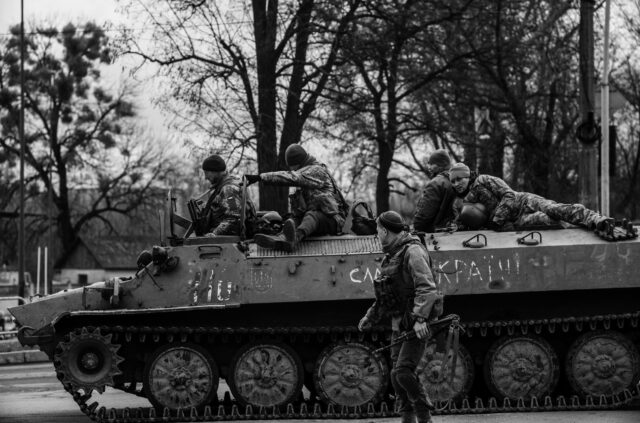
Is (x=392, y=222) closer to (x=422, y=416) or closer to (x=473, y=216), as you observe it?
(x=422, y=416)

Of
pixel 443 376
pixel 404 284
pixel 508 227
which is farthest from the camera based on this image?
pixel 508 227

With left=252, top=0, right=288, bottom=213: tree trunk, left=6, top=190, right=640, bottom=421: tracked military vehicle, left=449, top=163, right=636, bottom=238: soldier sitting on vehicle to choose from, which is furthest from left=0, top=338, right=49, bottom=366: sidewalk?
left=449, top=163, right=636, bottom=238: soldier sitting on vehicle

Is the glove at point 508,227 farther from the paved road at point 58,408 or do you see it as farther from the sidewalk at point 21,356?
the sidewalk at point 21,356

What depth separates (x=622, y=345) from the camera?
43.0 feet

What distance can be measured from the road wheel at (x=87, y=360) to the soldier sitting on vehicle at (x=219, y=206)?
76.9 inches

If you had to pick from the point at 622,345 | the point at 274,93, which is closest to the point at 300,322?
the point at 622,345

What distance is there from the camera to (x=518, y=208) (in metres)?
13.8

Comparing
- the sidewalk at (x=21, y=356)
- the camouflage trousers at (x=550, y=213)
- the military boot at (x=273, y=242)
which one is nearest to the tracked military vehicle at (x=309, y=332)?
the military boot at (x=273, y=242)

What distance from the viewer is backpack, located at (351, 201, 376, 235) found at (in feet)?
46.1

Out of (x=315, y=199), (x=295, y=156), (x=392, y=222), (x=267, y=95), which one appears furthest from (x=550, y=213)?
(x=267, y=95)

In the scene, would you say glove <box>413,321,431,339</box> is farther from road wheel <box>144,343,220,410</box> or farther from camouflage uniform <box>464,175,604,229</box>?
camouflage uniform <box>464,175,604,229</box>

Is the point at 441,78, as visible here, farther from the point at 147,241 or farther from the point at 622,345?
the point at 147,241

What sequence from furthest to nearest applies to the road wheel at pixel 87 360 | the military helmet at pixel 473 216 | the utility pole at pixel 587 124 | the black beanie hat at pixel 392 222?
the utility pole at pixel 587 124 < the military helmet at pixel 473 216 < the road wheel at pixel 87 360 < the black beanie hat at pixel 392 222

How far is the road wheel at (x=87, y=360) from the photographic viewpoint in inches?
495
